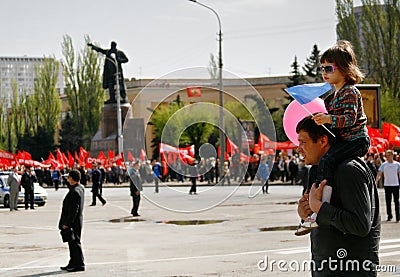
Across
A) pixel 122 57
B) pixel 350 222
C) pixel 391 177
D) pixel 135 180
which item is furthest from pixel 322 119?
pixel 122 57

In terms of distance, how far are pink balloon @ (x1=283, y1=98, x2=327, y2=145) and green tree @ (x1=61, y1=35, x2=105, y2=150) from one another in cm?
8403

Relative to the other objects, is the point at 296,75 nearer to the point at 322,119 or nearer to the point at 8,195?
the point at 8,195

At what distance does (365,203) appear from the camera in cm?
382

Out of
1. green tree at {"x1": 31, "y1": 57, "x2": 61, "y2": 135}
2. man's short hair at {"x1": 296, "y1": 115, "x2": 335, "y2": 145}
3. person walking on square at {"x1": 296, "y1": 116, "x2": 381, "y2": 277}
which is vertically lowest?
person walking on square at {"x1": 296, "y1": 116, "x2": 381, "y2": 277}

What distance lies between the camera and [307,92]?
4.16m

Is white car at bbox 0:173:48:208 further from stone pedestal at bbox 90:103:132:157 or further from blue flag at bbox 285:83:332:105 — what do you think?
stone pedestal at bbox 90:103:132:157

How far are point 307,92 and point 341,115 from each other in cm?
26

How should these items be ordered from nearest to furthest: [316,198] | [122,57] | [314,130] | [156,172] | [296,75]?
[316,198] < [314,130] < [156,172] < [122,57] < [296,75]

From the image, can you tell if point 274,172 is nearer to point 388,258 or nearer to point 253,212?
point 253,212

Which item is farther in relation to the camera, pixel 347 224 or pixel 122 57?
pixel 122 57

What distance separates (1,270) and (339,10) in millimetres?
57324

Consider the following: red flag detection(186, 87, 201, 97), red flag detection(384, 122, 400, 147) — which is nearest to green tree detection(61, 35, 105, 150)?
red flag detection(384, 122, 400, 147)

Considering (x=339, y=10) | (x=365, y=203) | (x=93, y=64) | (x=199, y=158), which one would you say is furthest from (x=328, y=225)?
(x=93, y=64)

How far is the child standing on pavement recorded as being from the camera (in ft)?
13.0
